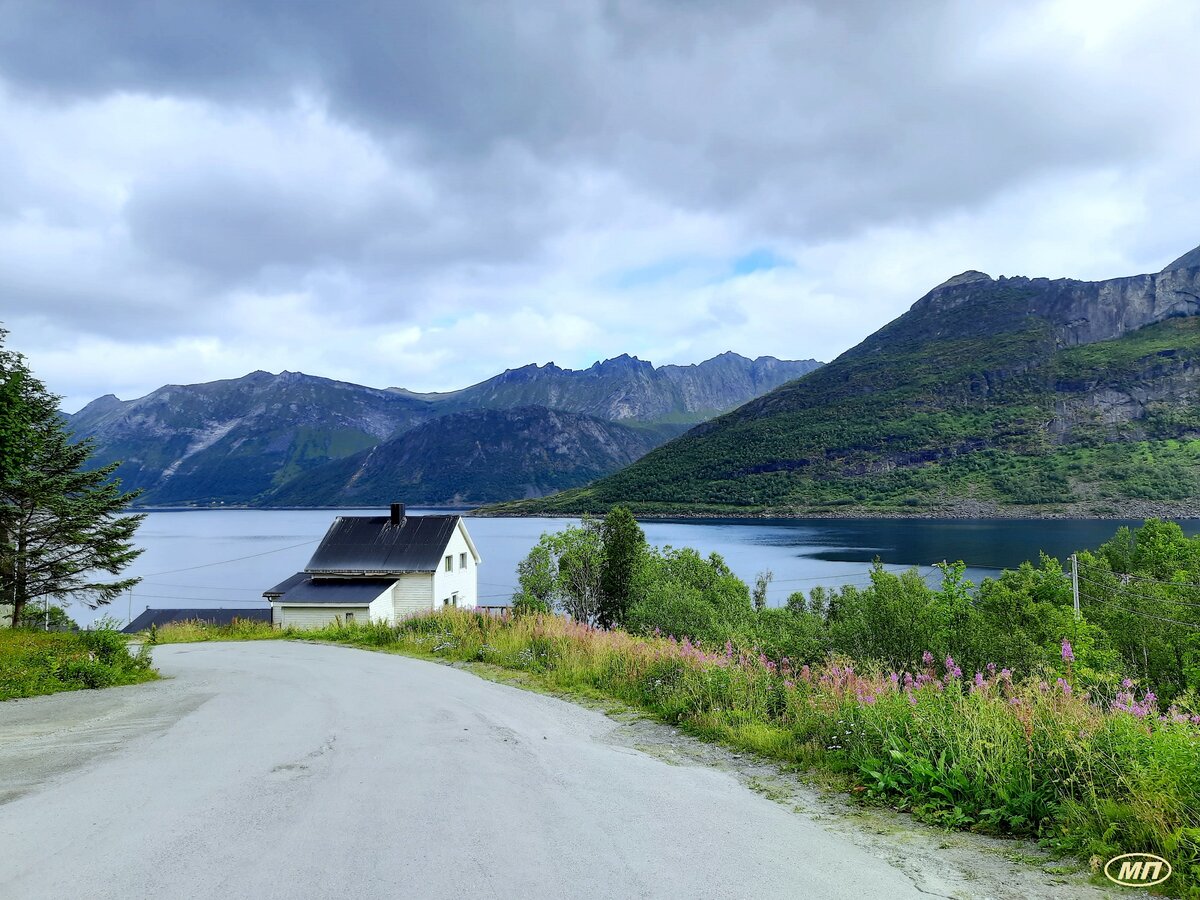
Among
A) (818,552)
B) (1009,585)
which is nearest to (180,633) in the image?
(1009,585)

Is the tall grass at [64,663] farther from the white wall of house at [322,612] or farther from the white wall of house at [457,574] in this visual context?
the white wall of house at [457,574]

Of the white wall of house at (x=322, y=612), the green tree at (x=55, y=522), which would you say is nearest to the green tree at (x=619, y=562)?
the white wall of house at (x=322, y=612)

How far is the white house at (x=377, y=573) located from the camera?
4062 cm

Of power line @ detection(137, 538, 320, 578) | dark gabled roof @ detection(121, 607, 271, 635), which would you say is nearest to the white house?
dark gabled roof @ detection(121, 607, 271, 635)

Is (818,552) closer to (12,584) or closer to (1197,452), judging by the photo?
(12,584)

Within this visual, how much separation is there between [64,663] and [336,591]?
28.9 meters

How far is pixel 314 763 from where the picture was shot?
7.12m

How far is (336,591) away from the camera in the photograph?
4172 centimetres

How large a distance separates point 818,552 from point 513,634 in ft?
326

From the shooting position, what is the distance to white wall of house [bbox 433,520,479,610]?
44.2 metres

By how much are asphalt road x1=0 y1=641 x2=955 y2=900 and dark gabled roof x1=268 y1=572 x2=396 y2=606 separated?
105ft

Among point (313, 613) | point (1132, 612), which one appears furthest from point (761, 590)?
point (313, 613)

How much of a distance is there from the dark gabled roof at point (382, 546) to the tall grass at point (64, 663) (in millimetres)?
27801

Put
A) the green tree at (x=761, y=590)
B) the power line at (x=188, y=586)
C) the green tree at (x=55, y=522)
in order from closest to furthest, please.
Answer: the green tree at (x=55, y=522), the green tree at (x=761, y=590), the power line at (x=188, y=586)
